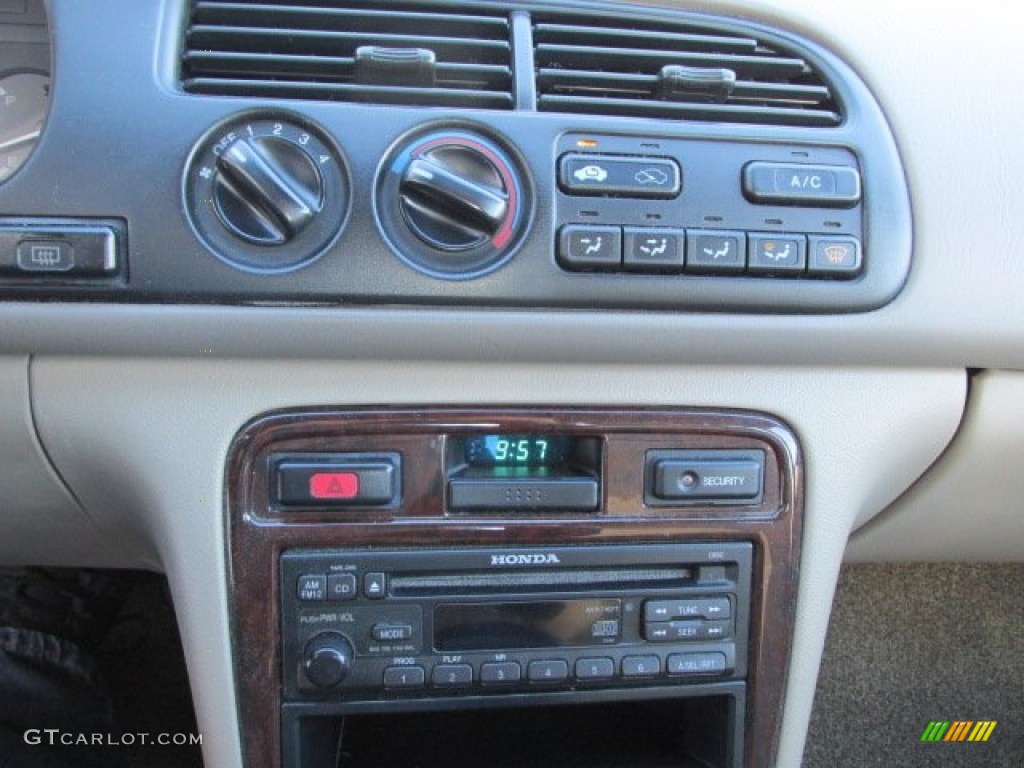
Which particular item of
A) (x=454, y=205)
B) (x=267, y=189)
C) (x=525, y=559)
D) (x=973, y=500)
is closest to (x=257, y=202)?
(x=267, y=189)

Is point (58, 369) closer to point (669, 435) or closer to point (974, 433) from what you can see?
point (669, 435)

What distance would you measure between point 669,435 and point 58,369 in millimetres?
520

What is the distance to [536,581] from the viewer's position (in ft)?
2.77

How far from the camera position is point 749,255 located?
0.77 meters

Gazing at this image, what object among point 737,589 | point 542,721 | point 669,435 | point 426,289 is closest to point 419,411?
point 426,289

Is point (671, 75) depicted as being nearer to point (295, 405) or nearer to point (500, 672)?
point (295, 405)

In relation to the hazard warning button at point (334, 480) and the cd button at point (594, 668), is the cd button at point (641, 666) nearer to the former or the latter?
the cd button at point (594, 668)

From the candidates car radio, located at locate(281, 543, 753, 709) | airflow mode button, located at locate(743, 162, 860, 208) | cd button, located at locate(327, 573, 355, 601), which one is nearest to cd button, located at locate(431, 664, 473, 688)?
car radio, located at locate(281, 543, 753, 709)

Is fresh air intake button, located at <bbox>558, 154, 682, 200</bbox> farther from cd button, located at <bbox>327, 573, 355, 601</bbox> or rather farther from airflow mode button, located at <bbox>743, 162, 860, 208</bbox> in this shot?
cd button, located at <bbox>327, 573, 355, 601</bbox>

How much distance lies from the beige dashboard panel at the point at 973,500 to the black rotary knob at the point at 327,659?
0.58 meters

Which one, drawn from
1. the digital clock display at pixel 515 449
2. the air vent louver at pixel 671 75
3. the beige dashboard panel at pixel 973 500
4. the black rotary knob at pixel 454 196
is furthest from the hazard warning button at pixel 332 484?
the beige dashboard panel at pixel 973 500

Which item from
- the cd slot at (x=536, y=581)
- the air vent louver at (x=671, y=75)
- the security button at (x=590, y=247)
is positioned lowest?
the cd slot at (x=536, y=581)

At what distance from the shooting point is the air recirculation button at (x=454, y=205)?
2.42 ft

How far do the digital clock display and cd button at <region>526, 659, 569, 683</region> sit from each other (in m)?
0.18
